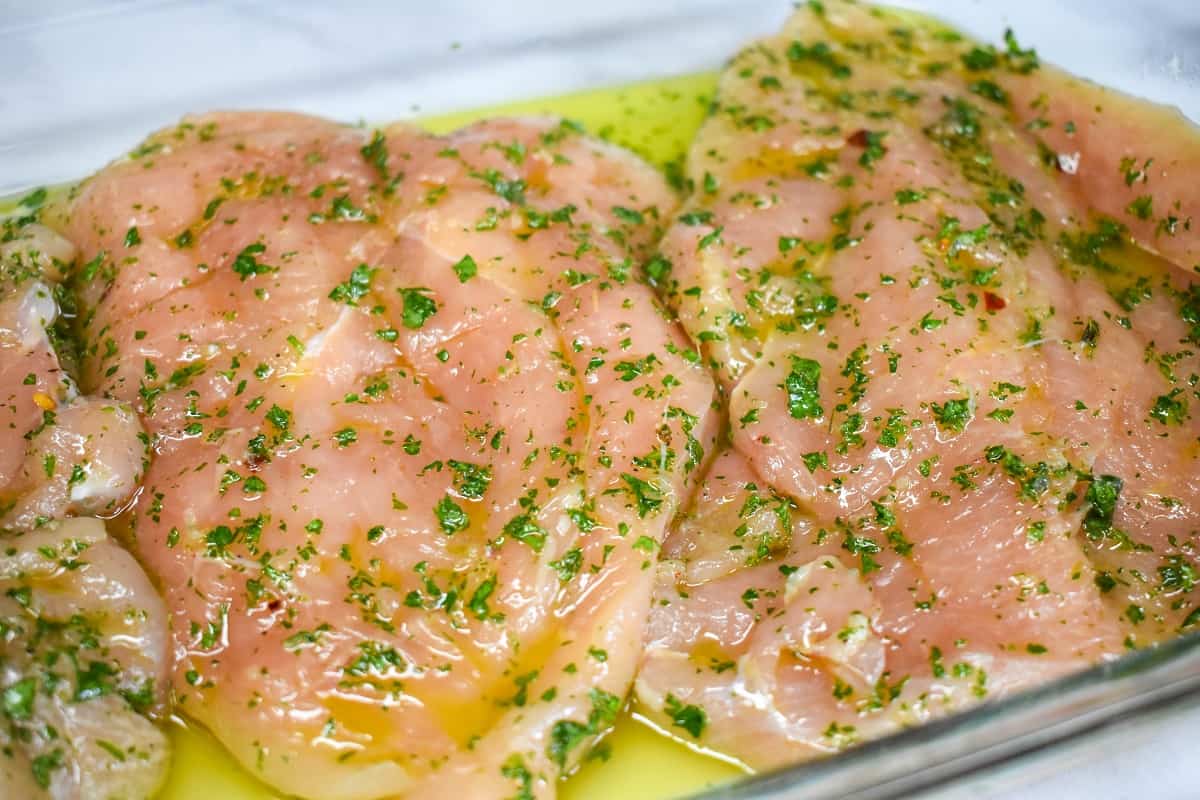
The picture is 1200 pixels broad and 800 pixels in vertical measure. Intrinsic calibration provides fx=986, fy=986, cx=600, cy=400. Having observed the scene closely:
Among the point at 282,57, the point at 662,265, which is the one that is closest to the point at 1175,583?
the point at 662,265

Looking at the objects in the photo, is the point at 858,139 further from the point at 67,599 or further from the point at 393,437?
the point at 67,599

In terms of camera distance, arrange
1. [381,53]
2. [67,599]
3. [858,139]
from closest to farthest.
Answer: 1. [67,599]
2. [858,139]
3. [381,53]

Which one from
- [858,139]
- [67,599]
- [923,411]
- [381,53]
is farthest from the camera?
[381,53]

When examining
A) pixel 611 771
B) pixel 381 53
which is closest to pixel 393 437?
pixel 611 771

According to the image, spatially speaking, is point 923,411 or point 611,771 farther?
point 923,411

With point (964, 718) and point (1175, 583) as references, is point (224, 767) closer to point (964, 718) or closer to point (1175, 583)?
point (964, 718)

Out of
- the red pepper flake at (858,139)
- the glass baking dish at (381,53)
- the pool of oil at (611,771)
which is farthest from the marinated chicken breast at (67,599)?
the red pepper flake at (858,139)

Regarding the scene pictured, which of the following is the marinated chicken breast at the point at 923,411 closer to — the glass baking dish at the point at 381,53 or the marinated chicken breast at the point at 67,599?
the glass baking dish at the point at 381,53
